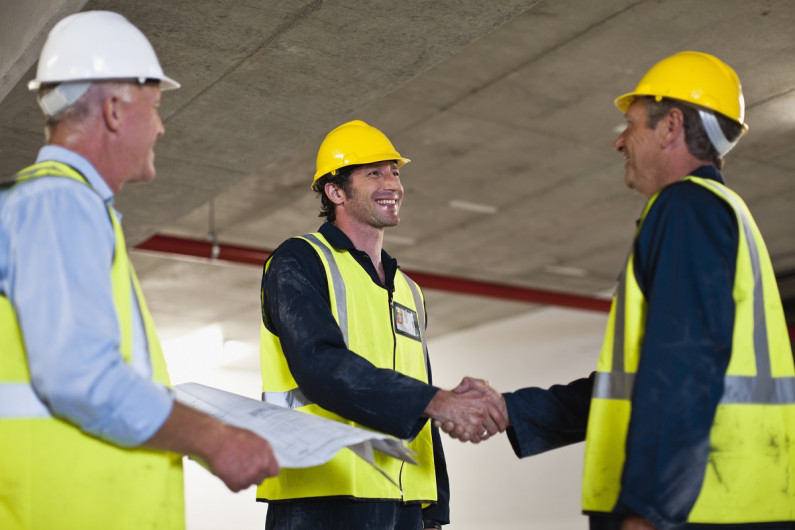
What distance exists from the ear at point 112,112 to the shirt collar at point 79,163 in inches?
3.6

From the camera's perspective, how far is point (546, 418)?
2834 mm

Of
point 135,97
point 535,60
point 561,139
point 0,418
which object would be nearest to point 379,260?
point 135,97

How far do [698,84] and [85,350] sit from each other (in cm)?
157

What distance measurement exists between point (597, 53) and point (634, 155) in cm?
420

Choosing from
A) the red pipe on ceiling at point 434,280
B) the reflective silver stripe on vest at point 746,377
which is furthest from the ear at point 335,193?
the red pipe on ceiling at point 434,280

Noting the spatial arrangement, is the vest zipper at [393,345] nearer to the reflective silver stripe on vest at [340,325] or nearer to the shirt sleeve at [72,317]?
A: the reflective silver stripe on vest at [340,325]

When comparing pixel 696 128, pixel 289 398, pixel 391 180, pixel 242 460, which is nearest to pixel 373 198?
pixel 391 180

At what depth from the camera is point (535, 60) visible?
652 cm

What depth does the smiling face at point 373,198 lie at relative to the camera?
3.51 meters

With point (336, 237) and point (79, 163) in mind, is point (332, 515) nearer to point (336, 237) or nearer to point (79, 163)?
point (336, 237)

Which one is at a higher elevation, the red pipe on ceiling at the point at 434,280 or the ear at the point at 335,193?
the red pipe on ceiling at the point at 434,280

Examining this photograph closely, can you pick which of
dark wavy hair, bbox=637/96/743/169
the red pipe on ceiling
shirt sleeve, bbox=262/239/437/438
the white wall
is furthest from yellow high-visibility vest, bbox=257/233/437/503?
the white wall

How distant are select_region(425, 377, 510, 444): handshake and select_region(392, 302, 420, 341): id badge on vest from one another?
1.28 feet

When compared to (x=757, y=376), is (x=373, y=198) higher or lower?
higher
